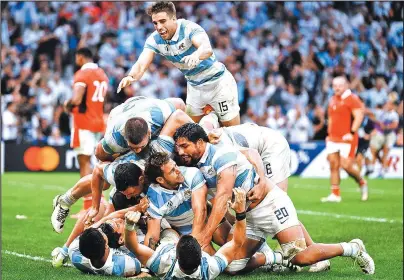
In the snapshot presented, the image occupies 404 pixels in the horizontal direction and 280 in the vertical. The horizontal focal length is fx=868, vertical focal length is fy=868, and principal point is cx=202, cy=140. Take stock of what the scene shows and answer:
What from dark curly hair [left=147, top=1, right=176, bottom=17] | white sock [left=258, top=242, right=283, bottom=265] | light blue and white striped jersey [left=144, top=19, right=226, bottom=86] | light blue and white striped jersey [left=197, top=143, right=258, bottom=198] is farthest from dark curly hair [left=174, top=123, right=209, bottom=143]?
light blue and white striped jersey [left=144, top=19, right=226, bottom=86]

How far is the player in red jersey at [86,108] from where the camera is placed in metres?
13.7

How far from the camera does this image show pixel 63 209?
9.68 meters

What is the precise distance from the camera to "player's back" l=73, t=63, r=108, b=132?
541 inches

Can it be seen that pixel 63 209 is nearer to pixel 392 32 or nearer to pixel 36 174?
pixel 36 174

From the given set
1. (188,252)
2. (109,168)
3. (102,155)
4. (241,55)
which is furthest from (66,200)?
(241,55)

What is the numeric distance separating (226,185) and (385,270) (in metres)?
2.03

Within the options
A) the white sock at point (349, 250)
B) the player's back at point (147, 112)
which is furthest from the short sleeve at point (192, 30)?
the white sock at point (349, 250)

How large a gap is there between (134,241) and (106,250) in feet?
0.88

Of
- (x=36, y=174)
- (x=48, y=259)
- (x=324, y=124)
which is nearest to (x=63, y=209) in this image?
(x=48, y=259)

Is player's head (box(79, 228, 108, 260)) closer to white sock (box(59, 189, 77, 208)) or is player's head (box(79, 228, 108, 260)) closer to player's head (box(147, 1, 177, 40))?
white sock (box(59, 189, 77, 208))

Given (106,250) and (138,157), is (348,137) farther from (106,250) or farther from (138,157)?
(106,250)

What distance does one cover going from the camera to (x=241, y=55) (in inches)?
1077

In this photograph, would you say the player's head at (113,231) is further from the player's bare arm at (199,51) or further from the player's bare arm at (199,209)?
the player's bare arm at (199,51)

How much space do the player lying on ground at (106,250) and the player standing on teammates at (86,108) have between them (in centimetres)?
559
